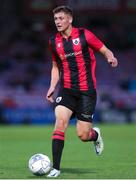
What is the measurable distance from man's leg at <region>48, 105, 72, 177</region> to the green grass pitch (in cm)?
15

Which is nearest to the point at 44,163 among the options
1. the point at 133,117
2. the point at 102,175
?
the point at 102,175

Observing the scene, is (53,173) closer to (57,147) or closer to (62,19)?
(57,147)

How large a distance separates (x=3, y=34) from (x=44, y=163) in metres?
20.6

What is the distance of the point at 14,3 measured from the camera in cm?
2855

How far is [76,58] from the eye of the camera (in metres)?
9.72

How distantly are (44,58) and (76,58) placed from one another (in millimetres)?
18920

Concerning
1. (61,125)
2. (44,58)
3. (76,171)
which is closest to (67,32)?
(61,125)

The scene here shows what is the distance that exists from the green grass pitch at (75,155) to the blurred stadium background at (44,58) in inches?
116

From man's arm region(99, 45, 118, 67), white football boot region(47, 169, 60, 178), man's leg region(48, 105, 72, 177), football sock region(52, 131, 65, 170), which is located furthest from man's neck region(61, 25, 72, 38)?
white football boot region(47, 169, 60, 178)

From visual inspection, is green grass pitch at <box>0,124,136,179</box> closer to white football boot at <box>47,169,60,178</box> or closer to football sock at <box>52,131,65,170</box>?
white football boot at <box>47,169,60,178</box>

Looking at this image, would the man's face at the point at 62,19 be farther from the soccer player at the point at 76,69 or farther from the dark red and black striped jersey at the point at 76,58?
the dark red and black striped jersey at the point at 76,58

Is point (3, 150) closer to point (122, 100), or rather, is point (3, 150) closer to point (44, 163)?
point (44, 163)

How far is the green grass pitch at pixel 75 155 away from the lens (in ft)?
31.1

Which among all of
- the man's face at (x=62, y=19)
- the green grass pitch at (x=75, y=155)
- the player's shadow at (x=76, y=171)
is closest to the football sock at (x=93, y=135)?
the green grass pitch at (x=75, y=155)
